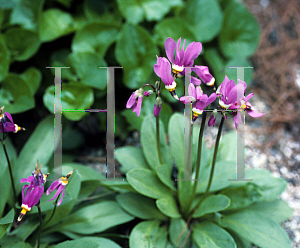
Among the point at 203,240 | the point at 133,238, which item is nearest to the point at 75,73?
the point at 133,238

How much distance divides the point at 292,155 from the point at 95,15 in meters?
1.67

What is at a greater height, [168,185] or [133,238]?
[168,185]

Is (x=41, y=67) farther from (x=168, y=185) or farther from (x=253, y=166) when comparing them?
(x=253, y=166)

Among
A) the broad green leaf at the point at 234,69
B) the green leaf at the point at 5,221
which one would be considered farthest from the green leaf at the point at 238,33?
the green leaf at the point at 5,221

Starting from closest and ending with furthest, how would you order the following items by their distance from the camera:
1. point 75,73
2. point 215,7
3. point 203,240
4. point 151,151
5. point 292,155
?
point 203,240 → point 151,151 → point 75,73 → point 292,155 → point 215,7

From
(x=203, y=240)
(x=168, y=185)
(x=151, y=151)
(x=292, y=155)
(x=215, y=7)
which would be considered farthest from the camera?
(x=215, y=7)

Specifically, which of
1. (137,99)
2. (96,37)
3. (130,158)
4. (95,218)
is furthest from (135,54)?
(95,218)

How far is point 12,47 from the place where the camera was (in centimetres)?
195

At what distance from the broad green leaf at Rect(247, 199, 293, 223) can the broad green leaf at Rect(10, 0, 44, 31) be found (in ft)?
5.81

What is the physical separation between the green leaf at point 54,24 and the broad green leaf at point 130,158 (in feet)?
2.98

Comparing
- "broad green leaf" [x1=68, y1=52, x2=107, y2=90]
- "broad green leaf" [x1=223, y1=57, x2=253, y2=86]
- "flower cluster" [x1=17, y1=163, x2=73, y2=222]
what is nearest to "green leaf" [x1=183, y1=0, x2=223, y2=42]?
"broad green leaf" [x1=223, y1=57, x2=253, y2=86]

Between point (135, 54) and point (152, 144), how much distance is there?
654 mm

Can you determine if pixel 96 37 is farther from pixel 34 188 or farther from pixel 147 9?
pixel 34 188

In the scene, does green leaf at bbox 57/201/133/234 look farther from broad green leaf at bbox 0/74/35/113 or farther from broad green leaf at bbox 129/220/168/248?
broad green leaf at bbox 0/74/35/113
